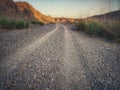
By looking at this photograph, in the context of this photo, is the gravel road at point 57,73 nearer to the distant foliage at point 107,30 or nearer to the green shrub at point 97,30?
the distant foliage at point 107,30

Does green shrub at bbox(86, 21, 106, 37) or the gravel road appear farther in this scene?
green shrub at bbox(86, 21, 106, 37)

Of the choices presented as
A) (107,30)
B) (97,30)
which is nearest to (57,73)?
(107,30)

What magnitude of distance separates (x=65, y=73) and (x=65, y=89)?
3.15ft

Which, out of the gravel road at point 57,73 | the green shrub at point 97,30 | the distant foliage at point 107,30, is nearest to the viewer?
the gravel road at point 57,73

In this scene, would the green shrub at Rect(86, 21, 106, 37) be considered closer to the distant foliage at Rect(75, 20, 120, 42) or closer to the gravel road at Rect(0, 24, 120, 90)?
the distant foliage at Rect(75, 20, 120, 42)

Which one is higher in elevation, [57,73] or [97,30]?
[97,30]

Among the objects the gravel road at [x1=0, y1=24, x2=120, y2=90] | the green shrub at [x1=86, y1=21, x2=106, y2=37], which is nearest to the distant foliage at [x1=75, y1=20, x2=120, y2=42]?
the green shrub at [x1=86, y1=21, x2=106, y2=37]

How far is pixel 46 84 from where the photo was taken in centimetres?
389

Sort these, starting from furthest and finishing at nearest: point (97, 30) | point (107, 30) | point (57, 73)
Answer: point (97, 30) < point (107, 30) < point (57, 73)

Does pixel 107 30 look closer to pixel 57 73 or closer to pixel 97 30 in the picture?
pixel 97 30

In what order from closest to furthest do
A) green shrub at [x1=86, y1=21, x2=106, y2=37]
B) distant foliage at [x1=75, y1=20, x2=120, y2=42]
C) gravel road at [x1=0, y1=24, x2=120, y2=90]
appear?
1. gravel road at [x1=0, y1=24, x2=120, y2=90]
2. distant foliage at [x1=75, y1=20, x2=120, y2=42]
3. green shrub at [x1=86, y1=21, x2=106, y2=37]

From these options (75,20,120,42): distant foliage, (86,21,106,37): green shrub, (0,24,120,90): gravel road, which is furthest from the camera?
(86,21,106,37): green shrub

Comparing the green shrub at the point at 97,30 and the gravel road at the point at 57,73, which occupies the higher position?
the green shrub at the point at 97,30

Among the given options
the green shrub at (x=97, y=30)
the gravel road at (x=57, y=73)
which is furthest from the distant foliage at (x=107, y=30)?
the gravel road at (x=57, y=73)
